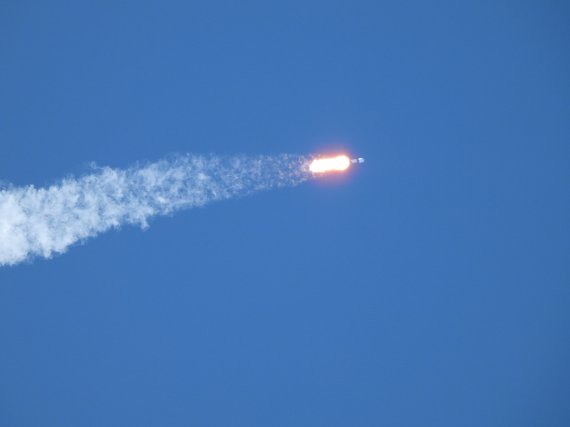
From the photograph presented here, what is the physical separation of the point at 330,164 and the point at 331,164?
4cm

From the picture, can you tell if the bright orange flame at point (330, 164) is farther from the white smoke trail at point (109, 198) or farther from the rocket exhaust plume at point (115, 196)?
the white smoke trail at point (109, 198)

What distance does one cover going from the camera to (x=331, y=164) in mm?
21703

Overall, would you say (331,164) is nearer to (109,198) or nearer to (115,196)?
(115,196)

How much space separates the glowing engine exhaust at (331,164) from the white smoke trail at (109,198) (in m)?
1.99

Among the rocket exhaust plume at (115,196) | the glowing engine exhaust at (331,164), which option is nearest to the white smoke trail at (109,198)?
the rocket exhaust plume at (115,196)

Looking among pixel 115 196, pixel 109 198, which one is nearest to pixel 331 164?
pixel 115 196

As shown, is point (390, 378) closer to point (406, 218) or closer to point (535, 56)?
point (406, 218)

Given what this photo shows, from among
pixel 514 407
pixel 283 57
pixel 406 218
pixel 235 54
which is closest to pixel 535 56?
pixel 406 218

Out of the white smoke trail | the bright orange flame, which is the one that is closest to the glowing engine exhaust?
the bright orange flame

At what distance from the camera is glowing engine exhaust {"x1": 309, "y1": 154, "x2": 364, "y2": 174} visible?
21719 mm

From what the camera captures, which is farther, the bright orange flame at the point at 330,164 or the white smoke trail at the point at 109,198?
the bright orange flame at the point at 330,164

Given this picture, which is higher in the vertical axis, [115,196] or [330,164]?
[330,164]

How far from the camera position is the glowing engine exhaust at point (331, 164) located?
21719 mm

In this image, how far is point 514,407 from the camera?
22.4m
